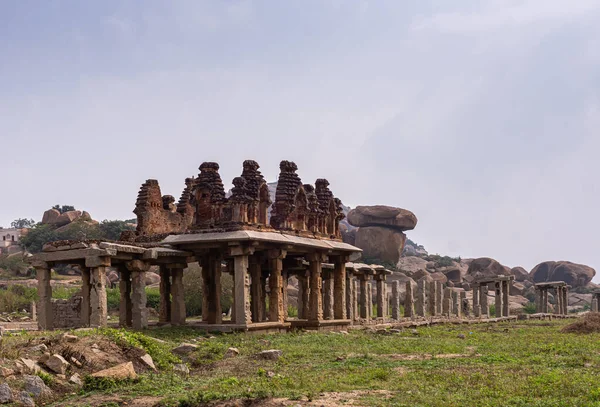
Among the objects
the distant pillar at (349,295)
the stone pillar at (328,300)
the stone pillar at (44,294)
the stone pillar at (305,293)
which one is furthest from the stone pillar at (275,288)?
the distant pillar at (349,295)

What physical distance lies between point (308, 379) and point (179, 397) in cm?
217

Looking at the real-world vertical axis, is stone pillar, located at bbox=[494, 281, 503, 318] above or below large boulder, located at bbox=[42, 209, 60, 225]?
below

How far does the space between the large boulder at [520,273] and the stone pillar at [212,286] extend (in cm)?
6539

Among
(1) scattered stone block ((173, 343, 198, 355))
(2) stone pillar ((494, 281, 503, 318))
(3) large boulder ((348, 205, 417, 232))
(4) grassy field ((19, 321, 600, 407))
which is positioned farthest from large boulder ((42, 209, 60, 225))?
(1) scattered stone block ((173, 343, 198, 355))

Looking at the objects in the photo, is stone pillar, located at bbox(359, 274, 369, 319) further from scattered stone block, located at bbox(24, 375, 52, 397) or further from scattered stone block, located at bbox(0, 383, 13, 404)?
scattered stone block, located at bbox(0, 383, 13, 404)

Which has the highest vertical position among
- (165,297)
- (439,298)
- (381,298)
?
(165,297)

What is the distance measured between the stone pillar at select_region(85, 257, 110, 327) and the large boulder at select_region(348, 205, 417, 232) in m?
50.6

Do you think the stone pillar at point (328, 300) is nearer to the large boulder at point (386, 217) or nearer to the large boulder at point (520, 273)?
the large boulder at point (386, 217)

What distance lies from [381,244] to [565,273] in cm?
2530

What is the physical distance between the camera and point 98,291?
1991 cm

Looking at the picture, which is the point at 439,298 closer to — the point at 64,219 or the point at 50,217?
the point at 64,219

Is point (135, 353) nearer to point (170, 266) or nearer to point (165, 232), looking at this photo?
point (170, 266)

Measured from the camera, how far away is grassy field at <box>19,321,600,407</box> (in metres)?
10.3

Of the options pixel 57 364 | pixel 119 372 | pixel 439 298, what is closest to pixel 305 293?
pixel 439 298
